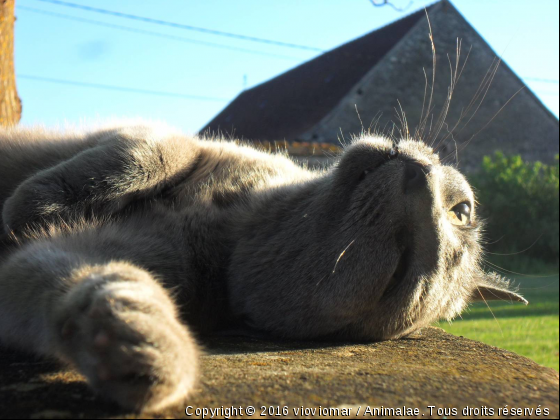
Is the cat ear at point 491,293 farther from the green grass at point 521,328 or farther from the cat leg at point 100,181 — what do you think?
the green grass at point 521,328

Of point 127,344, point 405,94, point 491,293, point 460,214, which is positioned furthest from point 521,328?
point 405,94

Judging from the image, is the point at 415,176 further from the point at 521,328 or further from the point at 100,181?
the point at 521,328

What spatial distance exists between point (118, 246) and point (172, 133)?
31.0 inches

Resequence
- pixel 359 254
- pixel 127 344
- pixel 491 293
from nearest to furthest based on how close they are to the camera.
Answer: pixel 127 344 < pixel 359 254 < pixel 491 293

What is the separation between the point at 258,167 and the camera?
2.53 metres

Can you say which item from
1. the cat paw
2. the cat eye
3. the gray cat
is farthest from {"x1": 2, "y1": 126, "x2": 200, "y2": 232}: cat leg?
the cat eye

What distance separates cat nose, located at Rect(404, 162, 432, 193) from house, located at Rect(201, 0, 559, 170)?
11.4 metres

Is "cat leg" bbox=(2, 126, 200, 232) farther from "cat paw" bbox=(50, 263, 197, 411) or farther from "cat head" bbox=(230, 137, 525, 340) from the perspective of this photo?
"cat paw" bbox=(50, 263, 197, 411)

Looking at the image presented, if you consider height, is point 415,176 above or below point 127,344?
above

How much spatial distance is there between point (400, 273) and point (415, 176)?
0.37 metres

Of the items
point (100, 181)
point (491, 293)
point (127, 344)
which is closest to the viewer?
point (127, 344)

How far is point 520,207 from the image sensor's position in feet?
47.6

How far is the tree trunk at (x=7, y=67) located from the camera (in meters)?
3.31

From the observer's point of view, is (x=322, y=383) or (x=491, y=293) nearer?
(x=322, y=383)
